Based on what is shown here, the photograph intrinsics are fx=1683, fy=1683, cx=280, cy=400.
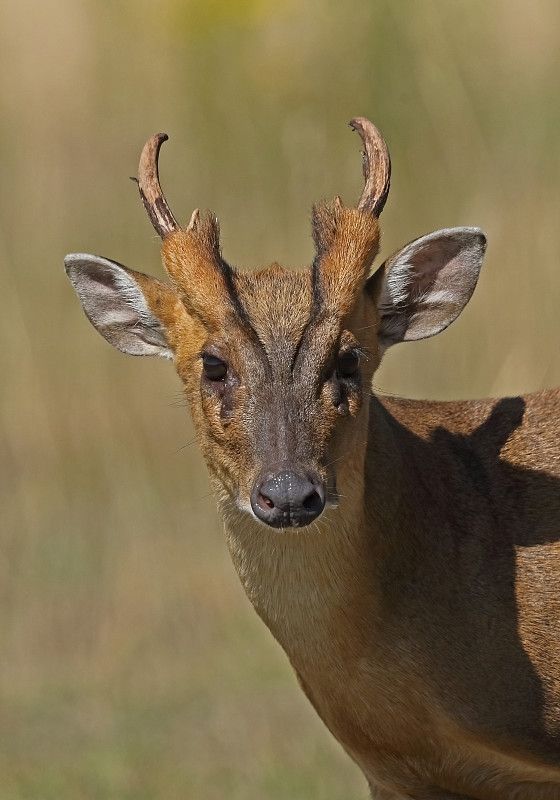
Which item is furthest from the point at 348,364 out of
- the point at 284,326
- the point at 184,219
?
the point at 184,219

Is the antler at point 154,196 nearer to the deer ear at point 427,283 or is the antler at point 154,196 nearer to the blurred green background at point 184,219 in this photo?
the deer ear at point 427,283

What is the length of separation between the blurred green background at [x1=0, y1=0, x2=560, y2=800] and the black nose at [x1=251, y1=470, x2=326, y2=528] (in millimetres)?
5661

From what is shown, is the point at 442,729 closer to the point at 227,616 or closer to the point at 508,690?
the point at 508,690

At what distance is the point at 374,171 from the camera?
6625mm

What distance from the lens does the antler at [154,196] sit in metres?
6.73

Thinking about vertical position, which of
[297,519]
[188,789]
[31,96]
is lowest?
[188,789]

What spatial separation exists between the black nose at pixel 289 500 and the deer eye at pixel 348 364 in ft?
1.96

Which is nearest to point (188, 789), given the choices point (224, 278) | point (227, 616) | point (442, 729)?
point (227, 616)

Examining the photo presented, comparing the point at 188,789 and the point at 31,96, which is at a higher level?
the point at 31,96

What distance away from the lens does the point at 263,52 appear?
13.9 meters

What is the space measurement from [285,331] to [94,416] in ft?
24.1

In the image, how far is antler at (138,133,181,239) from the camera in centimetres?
673

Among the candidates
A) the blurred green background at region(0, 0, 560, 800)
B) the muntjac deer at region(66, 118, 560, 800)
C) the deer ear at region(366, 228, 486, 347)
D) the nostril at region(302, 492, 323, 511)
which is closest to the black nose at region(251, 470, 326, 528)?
the nostril at region(302, 492, 323, 511)

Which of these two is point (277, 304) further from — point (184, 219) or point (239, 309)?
point (184, 219)
